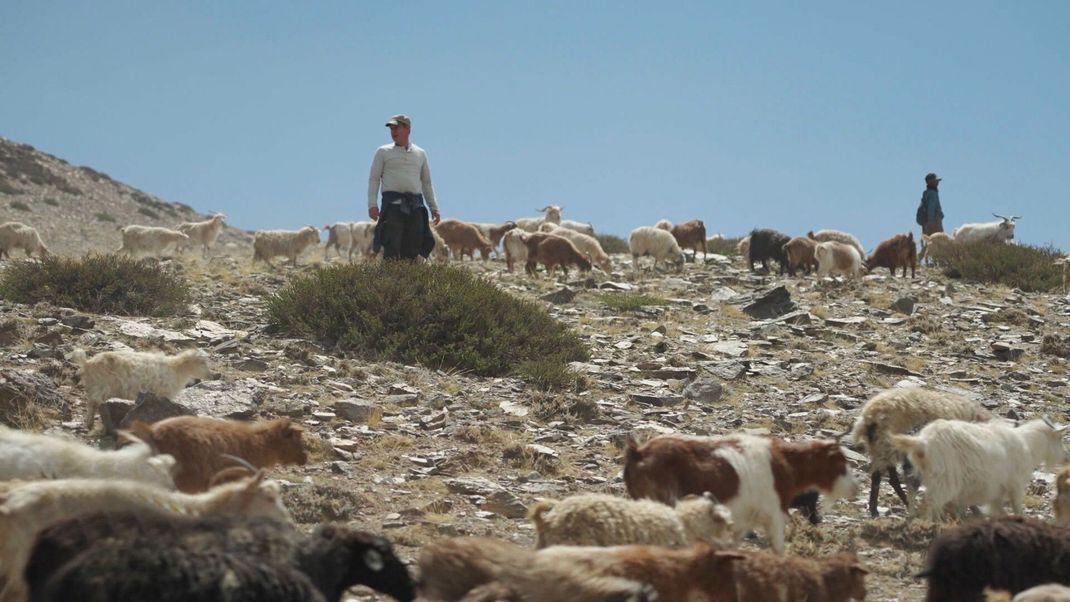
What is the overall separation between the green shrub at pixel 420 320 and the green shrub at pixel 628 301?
3.65 m

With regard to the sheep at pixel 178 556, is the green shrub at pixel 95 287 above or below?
above

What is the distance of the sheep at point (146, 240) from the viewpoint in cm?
2289

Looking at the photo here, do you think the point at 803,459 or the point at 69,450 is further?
the point at 803,459

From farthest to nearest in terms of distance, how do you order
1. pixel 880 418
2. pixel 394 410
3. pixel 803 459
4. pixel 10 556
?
pixel 394 410 → pixel 880 418 → pixel 803 459 → pixel 10 556

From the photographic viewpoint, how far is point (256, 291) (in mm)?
16016

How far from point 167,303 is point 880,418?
8445 mm

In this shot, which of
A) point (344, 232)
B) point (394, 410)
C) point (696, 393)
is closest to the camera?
point (394, 410)

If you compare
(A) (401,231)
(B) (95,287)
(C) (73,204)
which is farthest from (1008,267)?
(C) (73,204)

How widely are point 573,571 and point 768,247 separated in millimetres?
18995

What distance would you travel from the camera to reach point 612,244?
111ft

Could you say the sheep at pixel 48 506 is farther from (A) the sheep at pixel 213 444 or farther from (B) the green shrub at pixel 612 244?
(B) the green shrub at pixel 612 244

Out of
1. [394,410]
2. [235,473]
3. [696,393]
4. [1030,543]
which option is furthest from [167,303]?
[1030,543]

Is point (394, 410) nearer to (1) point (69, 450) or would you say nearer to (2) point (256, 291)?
(1) point (69, 450)

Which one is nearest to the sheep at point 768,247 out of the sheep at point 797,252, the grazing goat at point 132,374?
the sheep at point 797,252
